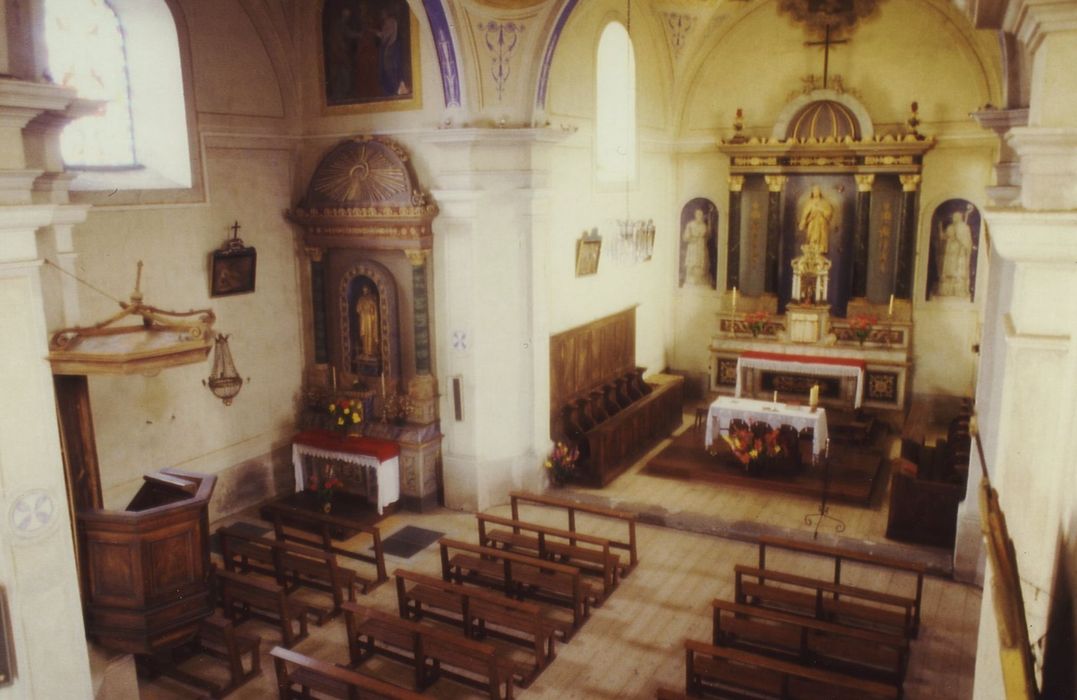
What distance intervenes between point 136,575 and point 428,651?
7.71 feet

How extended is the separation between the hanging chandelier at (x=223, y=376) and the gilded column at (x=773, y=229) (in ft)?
30.6

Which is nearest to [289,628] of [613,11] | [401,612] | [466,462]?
[401,612]

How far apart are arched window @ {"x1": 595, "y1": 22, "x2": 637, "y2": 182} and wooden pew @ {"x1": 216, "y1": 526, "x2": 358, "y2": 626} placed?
7.16 meters

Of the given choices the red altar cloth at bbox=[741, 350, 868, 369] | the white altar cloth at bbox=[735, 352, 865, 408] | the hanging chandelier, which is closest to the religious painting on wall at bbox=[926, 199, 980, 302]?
the red altar cloth at bbox=[741, 350, 868, 369]

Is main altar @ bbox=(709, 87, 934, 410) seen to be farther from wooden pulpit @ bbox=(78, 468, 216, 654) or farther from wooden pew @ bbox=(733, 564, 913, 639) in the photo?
wooden pulpit @ bbox=(78, 468, 216, 654)

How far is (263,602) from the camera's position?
310 inches

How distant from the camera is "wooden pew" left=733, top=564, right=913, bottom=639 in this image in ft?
24.1

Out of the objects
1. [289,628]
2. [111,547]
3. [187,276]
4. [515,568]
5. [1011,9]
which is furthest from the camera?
[187,276]

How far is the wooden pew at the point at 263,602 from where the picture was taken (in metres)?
7.73

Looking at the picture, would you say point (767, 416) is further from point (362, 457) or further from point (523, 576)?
point (362, 457)

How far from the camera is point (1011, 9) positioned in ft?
11.9

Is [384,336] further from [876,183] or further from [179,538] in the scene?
[876,183]

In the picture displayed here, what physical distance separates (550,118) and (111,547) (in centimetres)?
744

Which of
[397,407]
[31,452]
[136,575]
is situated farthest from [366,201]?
[31,452]
